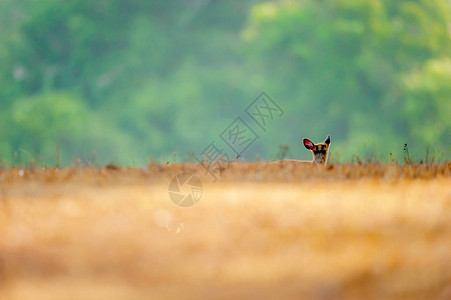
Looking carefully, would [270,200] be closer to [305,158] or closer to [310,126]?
[305,158]

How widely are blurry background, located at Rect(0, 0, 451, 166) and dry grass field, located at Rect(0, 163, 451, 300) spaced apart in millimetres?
17668

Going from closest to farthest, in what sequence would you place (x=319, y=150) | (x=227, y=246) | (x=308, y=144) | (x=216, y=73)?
(x=227, y=246) → (x=319, y=150) → (x=308, y=144) → (x=216, y=73)

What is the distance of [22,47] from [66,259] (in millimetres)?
22850

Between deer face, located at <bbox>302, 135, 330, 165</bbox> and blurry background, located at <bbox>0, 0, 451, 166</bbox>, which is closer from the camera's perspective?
deer face, located at <bbox>302, 135, 330, 165</bbox>

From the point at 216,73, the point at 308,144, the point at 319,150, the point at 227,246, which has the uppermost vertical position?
the point at 216,73

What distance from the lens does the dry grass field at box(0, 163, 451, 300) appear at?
1.62m

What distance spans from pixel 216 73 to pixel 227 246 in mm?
20834

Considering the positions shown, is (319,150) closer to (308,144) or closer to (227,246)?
(308,144)

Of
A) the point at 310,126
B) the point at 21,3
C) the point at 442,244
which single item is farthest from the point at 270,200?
the point at 21,3

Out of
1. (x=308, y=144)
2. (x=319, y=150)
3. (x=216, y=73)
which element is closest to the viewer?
(x=319, y=150)

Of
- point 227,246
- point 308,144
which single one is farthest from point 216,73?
point 227,246

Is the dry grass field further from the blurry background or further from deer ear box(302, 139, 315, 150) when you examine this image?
the blurry background

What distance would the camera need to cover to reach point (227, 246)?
1.81 m

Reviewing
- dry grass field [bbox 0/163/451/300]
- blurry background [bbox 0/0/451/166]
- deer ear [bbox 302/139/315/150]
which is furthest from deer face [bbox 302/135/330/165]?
blurry background [bbox 0/0/451/166]
